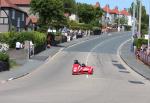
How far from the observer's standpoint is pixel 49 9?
8200cm

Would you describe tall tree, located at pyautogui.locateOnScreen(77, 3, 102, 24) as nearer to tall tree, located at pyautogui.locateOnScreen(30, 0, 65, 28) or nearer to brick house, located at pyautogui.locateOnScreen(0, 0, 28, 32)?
brick house, located at pyautogui.locateOnScreen(0, 0, 28, 32)

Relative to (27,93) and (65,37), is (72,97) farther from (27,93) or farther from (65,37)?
(65,37)

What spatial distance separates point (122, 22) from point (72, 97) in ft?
584

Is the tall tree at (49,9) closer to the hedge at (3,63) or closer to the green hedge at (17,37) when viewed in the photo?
the green hedge at (17,37)

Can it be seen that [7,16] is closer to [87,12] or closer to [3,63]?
[3,63]

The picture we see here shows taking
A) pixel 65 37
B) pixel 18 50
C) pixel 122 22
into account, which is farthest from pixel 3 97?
pixel 122 22

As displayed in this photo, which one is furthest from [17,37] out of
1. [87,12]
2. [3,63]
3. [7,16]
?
[87,12]

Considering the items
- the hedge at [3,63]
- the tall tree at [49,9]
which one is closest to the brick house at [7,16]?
the tall tree at [49,9]

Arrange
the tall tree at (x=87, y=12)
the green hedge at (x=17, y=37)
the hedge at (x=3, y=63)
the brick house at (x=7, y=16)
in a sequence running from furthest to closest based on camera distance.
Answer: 1. the tall tree at (x=87, y=12)
2. the brick house at (x=7, y=16)
3. the green hedge at (x=17, y=37)
4. the hedge at (x=3, y=63)

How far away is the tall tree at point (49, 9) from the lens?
268 feet

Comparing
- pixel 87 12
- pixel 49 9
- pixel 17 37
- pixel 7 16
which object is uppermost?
pixel 87 12

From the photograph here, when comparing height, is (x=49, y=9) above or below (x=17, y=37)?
above

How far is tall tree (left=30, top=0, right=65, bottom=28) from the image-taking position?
81.6 meters

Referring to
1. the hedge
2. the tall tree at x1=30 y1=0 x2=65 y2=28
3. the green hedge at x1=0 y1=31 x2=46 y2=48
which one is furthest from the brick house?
the hedge
